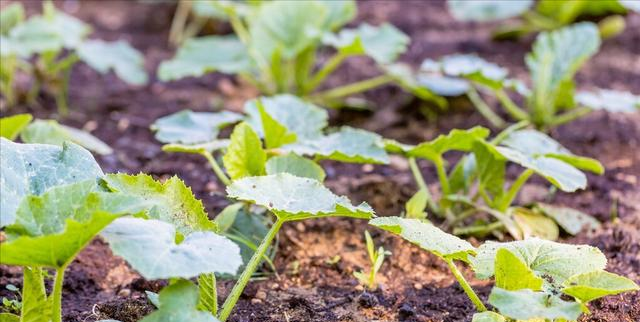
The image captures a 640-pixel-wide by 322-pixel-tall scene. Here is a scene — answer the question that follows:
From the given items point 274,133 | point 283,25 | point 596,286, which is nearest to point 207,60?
point 283,25

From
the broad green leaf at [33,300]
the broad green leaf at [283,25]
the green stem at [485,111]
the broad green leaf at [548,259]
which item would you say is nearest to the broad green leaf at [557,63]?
the green stem at [485,111]

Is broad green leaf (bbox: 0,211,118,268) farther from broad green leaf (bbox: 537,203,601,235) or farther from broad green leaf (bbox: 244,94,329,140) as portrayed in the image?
broad green leaf (bbox: 537,203,601,235)

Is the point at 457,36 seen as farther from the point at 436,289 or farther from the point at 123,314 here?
the point at 123,314

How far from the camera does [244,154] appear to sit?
177 centimetres

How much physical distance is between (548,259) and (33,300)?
2.89 feet

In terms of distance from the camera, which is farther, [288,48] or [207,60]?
[207,60]

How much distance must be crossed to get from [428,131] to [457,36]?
0.93 metres

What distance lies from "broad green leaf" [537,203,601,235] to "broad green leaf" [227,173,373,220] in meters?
0.76

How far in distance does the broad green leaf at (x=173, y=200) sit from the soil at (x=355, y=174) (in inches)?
9.1

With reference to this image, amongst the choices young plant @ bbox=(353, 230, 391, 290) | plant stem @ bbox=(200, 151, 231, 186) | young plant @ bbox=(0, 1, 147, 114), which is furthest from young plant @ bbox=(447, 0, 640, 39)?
young plant @ bbox=(353, 230, 391, 290)

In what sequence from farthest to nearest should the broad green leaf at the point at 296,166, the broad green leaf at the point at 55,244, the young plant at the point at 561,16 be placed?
1. the young plant at the point at 561,16
2. the broad green leaf at the point at 296,166
3. the broad green leaf at the point at 55,244

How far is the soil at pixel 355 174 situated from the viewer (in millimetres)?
1660

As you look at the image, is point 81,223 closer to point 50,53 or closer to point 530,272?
point 530,272

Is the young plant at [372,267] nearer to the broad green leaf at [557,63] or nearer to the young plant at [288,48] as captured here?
the young plant at [288,48]
